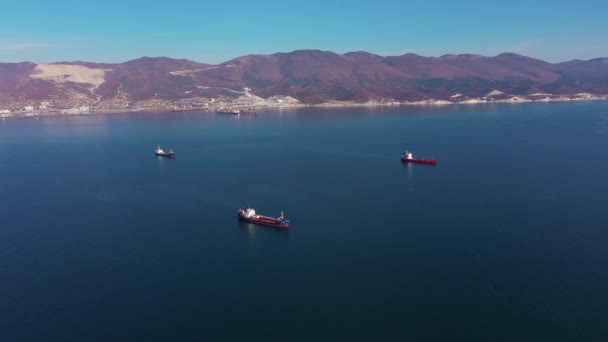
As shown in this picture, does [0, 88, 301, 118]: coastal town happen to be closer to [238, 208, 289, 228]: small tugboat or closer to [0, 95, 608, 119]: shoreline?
[0, 95, 608, 119]: shoreline

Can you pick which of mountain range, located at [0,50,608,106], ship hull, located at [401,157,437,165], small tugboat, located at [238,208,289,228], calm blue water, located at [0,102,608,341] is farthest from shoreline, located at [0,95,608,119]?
small tugboat, located at [238,208,289,228]

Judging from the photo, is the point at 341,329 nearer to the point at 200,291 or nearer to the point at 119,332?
the point at 200,291

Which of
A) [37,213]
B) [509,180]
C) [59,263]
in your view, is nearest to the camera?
[59,263]

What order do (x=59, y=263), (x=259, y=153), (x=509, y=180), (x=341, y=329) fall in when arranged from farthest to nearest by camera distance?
1. (x=259, y=153)
2. (x=509, y=180)
3. (x=59, y=263)
4. (x=341, y=329)

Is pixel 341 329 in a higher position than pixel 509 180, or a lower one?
lower

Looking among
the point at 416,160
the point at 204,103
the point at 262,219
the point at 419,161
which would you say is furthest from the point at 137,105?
the point at 262,219

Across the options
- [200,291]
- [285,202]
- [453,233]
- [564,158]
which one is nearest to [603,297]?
[453,233]
